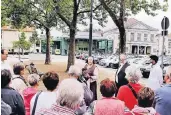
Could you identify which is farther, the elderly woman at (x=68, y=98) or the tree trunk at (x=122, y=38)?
the tree trunk at (x=122, y=38)

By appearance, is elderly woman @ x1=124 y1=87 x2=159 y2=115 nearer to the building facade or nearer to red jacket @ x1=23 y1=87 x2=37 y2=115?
red jacket @ x1=23 y1=87 x2=37 y2=115

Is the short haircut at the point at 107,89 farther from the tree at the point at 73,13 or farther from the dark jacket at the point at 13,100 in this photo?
the tree at the point at 73,13

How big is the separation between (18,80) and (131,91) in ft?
5.78

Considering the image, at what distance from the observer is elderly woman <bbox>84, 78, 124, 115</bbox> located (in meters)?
4.30

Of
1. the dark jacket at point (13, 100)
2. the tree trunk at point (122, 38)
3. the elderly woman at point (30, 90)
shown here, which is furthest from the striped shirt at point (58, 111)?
the tree trunk at point (122, 38)

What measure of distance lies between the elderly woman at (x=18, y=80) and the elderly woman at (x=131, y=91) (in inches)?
59.3

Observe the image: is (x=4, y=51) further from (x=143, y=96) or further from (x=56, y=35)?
(x=56, y=35)

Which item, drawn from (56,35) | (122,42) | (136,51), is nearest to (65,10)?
(122,42)

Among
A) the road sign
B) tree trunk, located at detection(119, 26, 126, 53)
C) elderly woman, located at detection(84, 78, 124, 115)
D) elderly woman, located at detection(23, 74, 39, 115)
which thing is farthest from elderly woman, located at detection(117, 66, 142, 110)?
tree trunk, located at detection(119, 26, 126, 53)

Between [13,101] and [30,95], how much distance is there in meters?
0.80

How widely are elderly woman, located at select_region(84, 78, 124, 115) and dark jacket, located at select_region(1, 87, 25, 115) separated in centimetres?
85

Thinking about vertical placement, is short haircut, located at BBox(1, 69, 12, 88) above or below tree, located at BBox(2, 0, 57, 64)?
below

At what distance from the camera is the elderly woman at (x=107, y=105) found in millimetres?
4299

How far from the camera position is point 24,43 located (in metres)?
58.4
